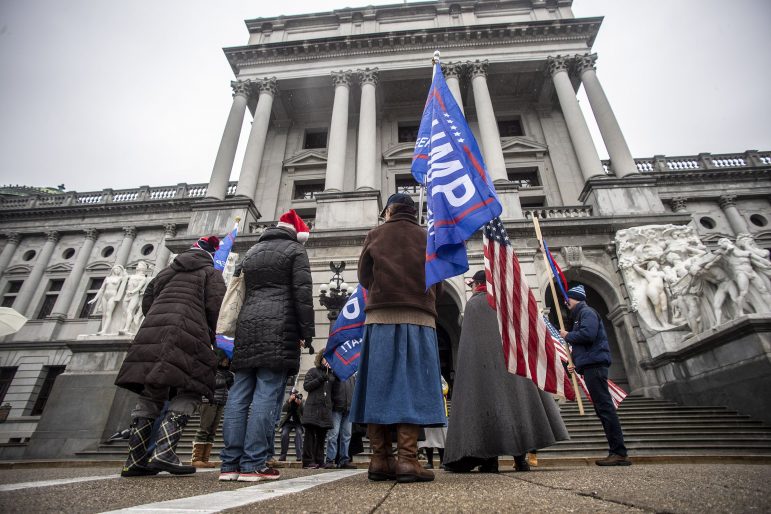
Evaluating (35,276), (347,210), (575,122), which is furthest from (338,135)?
(35,276)

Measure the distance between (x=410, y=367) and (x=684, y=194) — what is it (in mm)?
24865

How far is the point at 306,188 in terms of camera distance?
20.5 metres

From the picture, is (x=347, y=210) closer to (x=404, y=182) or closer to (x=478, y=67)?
(x=404, y=182)

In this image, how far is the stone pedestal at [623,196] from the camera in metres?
14.1

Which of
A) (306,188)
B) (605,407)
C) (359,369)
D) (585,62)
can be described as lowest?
(605,407)

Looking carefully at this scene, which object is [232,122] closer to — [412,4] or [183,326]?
[412,4]

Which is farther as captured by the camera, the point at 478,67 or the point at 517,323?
the point at 478,67

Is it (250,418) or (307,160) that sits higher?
(307,160)

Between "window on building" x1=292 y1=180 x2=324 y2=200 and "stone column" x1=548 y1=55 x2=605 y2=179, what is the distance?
1225cm

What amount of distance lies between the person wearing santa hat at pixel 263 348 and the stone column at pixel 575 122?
51.2 ft

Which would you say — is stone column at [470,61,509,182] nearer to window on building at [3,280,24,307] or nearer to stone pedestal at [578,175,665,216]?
stone pedestal at [578,175,665,216]

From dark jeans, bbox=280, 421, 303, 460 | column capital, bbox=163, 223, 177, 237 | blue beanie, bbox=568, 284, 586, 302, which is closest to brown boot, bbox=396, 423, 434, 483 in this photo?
blue beanie, bbox=568, 284, 586, 302

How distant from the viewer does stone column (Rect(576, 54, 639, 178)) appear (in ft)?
52.1

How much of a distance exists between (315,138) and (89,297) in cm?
1755
